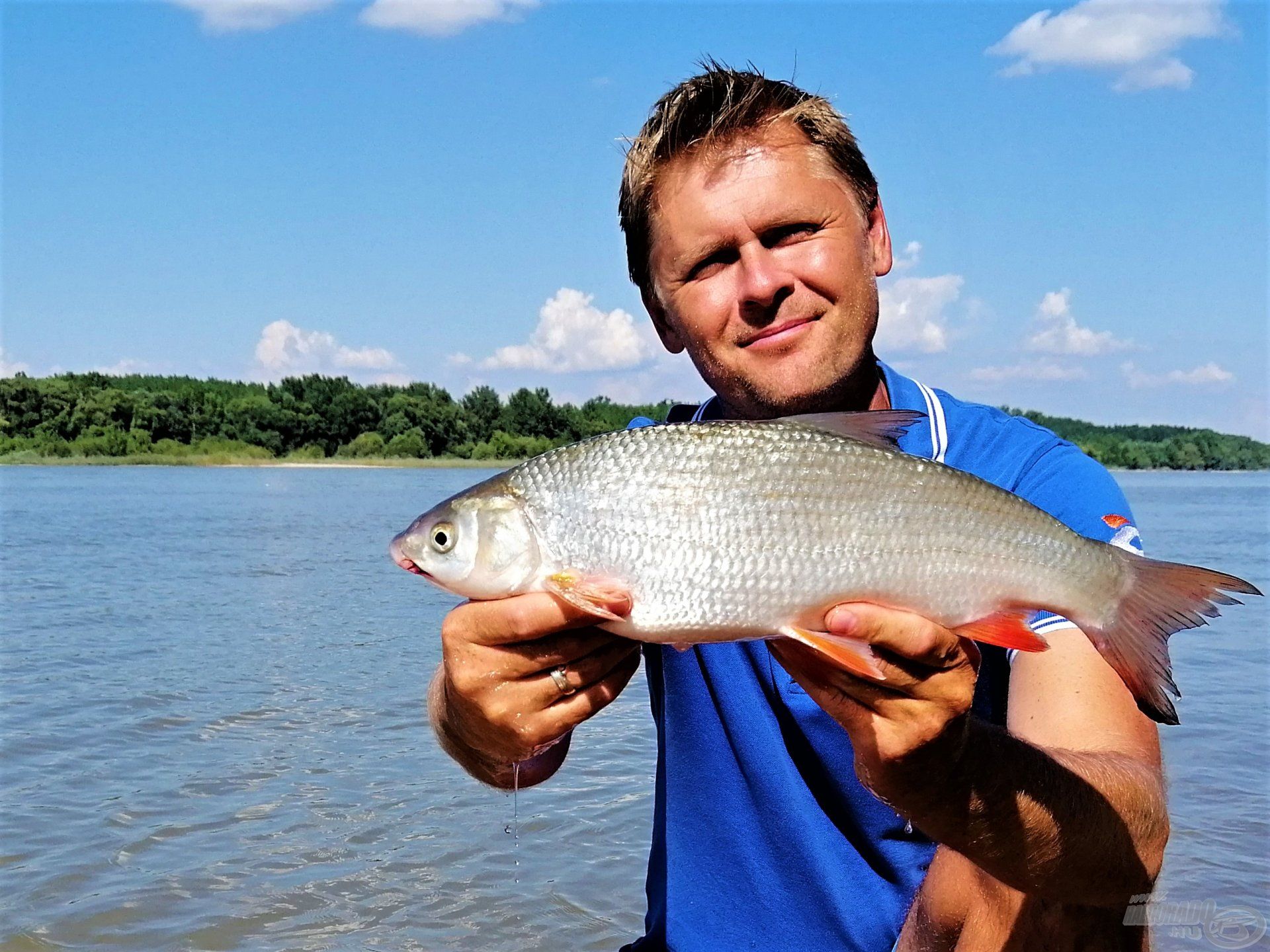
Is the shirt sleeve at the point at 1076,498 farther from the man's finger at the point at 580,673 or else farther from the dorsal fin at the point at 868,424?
the man's finger at the point at 580,673

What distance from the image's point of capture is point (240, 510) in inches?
1233

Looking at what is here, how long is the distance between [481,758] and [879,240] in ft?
6.89

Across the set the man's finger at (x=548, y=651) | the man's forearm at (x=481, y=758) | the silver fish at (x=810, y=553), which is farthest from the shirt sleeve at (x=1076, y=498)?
the man's forearm at (x=481, y=758)

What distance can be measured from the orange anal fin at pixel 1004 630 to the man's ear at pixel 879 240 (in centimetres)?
151

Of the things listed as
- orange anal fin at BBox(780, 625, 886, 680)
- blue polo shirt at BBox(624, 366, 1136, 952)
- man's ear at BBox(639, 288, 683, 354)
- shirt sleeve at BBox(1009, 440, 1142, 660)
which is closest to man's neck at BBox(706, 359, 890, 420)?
blue polo shirt at BBox(624, 366, 1136, 952)

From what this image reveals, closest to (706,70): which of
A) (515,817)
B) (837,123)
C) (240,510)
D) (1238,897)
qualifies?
(837,123)

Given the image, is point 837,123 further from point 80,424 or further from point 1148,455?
point 1148,455

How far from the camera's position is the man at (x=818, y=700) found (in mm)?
2277

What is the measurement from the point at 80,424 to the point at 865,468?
258ft

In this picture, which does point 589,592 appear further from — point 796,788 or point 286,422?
point 286,422

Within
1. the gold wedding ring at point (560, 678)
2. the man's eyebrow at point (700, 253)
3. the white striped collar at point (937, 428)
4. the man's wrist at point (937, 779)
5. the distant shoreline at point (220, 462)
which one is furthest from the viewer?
the distant shoreline at point (220, 462)

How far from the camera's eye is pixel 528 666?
2.46m

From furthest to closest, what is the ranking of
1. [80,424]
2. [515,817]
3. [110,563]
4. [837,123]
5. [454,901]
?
[80,424]
[110,563]
[515,817]
[454,901]
[837,123]

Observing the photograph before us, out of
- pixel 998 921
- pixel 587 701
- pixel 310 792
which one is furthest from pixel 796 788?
pixel 310 792
